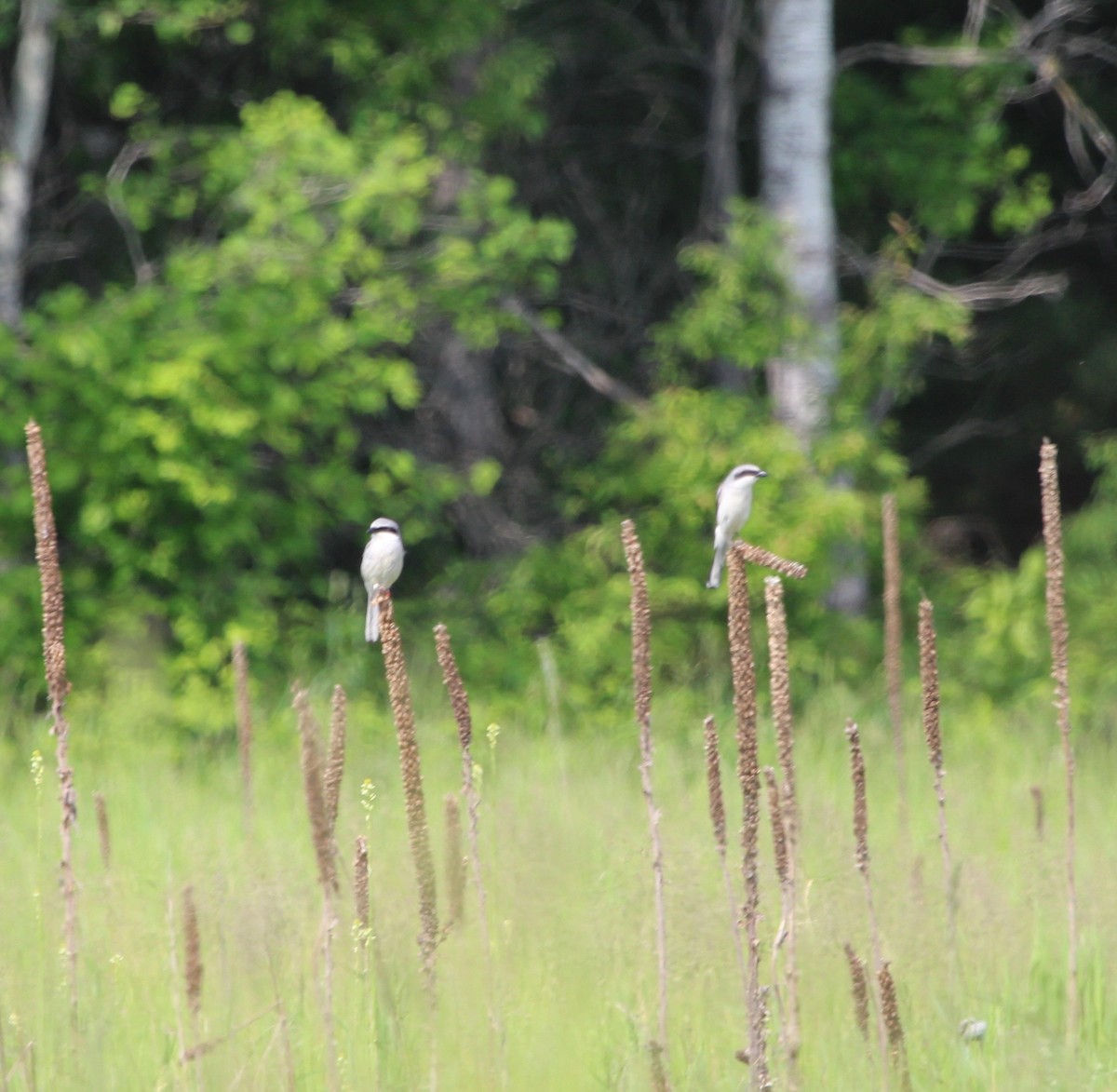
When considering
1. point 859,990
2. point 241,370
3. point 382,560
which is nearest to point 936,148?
point 241,370

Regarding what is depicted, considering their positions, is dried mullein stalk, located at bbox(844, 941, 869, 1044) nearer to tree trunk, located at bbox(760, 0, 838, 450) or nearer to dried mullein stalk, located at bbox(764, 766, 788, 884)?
dried mullein stalk, located at bbox(764, 766, 788, 884)

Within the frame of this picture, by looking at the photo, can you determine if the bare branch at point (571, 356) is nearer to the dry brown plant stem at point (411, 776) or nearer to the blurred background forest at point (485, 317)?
the blurred background forest at point (485, 317)

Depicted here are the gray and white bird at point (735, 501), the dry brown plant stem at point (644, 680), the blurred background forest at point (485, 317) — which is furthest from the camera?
the blurred background forest at point (485, 317)

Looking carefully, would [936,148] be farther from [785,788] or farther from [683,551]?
[785,788]

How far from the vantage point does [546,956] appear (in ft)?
11.3

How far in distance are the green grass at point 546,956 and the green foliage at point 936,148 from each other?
4974mm

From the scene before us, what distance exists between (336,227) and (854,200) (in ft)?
11.1

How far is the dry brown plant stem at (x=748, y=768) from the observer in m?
2.10

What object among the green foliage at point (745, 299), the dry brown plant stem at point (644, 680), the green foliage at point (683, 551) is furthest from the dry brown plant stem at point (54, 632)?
the green foliage at point (745, 299)

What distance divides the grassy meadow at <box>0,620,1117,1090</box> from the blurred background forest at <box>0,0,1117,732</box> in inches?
107

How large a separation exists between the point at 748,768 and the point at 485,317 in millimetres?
6397

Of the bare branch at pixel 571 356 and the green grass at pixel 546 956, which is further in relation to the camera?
the bare branch at pixel 571 356

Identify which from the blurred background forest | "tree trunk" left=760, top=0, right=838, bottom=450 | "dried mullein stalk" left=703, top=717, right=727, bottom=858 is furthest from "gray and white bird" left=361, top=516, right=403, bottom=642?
"tree trunk" left=760, top=0, right=838, bottom=450

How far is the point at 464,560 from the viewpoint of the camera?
955 centimetres
